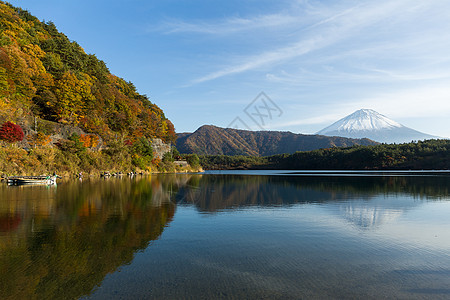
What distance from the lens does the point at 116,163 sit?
6606cm

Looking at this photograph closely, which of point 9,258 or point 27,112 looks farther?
point 27,112

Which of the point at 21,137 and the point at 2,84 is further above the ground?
the point at 2,84

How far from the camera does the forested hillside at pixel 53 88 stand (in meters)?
48.8

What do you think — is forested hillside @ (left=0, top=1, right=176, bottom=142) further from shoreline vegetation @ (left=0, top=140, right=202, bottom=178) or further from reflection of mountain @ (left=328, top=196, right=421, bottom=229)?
reflection of mountain @ (left=328, top=196, right=421, bottom=229)

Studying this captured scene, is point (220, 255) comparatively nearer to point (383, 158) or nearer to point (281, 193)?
point (281, 193)

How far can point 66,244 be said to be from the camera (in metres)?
9.29

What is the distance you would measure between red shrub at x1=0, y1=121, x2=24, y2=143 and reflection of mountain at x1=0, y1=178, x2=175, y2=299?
2984 centimetres

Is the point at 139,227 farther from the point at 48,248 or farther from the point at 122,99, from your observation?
the point at 122,99

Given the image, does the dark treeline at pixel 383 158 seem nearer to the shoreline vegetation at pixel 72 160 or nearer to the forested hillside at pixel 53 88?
the forested hillside at pixel 53 88

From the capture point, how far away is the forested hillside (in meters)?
48.8

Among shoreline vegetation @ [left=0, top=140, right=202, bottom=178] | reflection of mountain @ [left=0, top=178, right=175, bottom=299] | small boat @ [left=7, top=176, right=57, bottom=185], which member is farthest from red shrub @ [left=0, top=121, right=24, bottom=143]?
reflection of mountain @ [left=0, top=178, right=175, bottom=299]

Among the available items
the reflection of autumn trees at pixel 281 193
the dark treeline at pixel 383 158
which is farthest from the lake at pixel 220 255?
the dark treeline at pixel 383 158

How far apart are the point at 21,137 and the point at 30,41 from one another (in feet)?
119

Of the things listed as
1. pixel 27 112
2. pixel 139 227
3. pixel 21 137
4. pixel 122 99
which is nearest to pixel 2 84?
pixel 27 112
